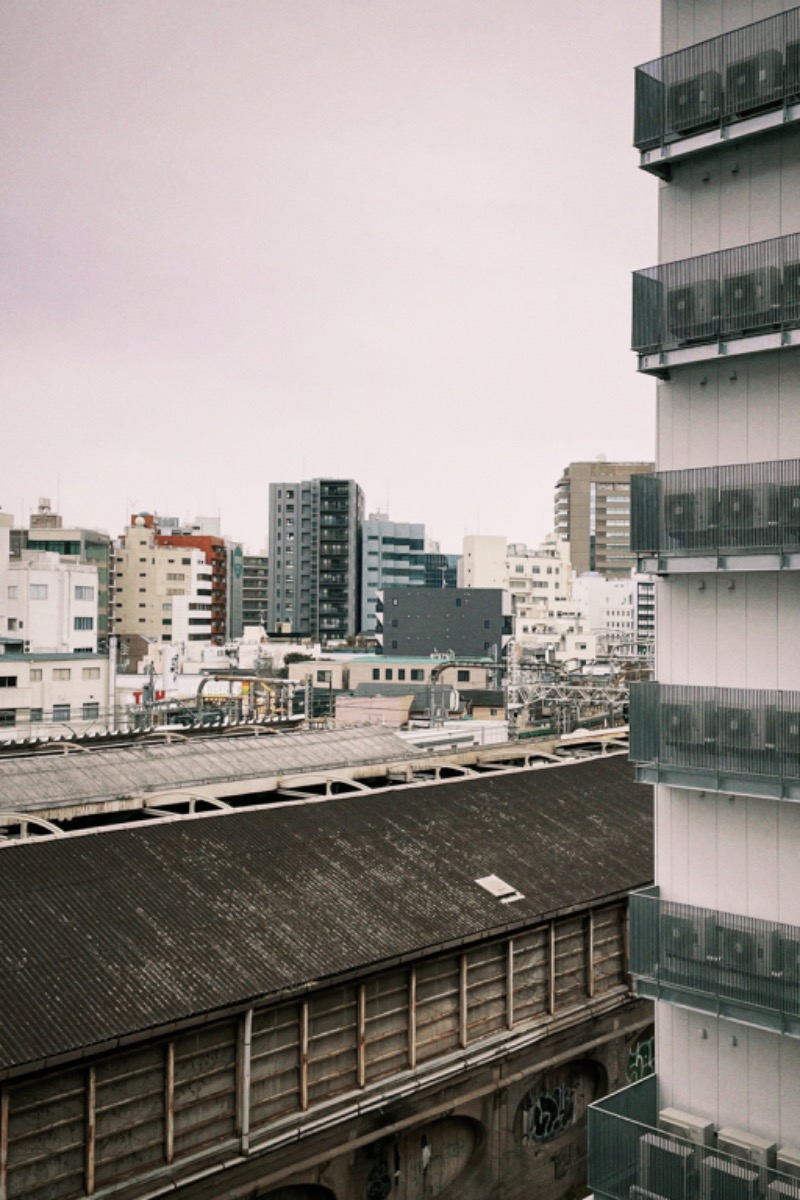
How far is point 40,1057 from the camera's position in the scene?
590 inches

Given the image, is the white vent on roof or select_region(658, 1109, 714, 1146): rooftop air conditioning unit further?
the white vent on roof

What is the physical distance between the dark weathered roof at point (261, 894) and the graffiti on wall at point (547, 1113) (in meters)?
3.90

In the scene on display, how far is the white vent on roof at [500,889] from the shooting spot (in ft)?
74.9

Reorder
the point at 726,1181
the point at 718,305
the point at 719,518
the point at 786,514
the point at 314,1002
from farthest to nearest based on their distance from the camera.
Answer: the point at 314,1002, the point at 718,305, the point at 719,518, the point at 786,514, the point at 726,1181

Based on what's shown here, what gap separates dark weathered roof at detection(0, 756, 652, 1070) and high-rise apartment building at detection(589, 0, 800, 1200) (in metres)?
6.36

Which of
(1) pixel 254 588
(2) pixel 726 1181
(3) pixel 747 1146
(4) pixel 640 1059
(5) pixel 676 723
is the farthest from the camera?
(1) pixel 254 588

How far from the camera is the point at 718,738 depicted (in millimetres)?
14219

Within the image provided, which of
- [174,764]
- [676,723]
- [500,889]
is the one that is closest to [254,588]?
[174,764]

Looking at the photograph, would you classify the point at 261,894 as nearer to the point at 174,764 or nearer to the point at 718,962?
the point at 718,962

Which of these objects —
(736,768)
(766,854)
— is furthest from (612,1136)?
(736,768)

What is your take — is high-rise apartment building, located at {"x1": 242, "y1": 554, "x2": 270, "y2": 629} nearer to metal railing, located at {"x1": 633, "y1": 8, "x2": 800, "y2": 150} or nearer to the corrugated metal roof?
the corrugated metal roof

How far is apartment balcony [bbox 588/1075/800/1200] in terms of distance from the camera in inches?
524

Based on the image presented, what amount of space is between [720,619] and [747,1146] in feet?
22.4

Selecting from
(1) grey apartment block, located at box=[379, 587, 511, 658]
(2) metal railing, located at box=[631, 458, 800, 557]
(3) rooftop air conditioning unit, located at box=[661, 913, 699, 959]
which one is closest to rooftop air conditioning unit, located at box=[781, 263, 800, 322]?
(2) metal railing, located at box=[631, 458, 800, 557]
